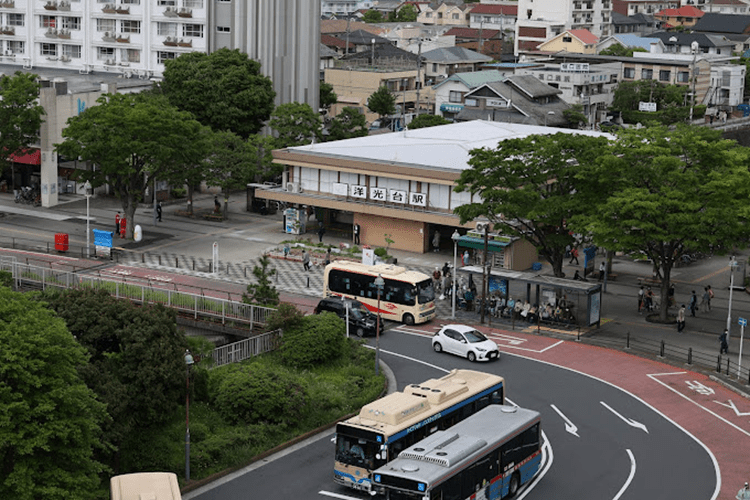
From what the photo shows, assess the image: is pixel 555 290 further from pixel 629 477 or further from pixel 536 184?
pixel 629 477

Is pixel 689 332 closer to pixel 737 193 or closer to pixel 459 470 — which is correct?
pixel 737 193

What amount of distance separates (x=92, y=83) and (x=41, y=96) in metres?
12.2

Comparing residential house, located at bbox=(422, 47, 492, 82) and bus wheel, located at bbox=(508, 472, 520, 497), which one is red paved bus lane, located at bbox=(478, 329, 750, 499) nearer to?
bus wheel, located at bbox=(508, 472, 520, 497)

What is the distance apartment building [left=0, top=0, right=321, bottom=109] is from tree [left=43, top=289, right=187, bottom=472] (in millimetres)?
62781

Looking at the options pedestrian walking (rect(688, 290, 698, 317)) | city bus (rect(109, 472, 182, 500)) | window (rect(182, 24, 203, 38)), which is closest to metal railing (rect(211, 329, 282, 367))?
city bus (rect(109, 472, 182, 500))

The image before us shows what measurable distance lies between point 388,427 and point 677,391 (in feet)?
53.9

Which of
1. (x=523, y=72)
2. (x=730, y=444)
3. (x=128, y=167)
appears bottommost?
(x=730, y=444)

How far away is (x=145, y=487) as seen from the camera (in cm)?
2942

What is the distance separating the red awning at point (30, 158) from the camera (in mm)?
79787

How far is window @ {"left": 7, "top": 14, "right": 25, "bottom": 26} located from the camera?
11144cm

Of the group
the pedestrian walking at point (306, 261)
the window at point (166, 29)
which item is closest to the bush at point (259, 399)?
the pedestrian walking at point (306, 261)

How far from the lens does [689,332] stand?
180ft

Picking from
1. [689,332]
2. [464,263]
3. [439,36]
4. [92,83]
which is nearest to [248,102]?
[92,83]

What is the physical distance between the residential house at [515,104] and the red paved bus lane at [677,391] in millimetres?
58600
